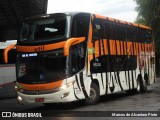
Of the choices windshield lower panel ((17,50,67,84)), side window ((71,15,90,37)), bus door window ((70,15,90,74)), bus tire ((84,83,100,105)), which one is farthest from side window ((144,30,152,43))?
windshield lower panel ((17,50,67,84))

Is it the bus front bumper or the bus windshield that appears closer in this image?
the bus front bumper

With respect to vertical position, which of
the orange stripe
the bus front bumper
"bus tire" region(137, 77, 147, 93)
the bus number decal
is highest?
the bus number decal

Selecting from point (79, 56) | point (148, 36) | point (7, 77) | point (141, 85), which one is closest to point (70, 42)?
point (79, 56)

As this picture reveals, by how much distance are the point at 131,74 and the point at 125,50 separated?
1493 millimetres

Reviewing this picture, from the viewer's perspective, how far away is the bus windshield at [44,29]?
1547 cm

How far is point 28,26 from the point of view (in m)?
16.3

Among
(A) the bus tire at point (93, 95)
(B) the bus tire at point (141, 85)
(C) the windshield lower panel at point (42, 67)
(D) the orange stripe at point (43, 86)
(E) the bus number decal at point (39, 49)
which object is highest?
(E) the bus number decal at point (39, 49)

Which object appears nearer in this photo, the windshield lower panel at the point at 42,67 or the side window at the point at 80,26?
the windshield lower panel at the point at 42,67

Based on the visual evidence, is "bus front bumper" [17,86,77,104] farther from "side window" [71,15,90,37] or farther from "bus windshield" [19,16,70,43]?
"side window" [71,15,90,37]

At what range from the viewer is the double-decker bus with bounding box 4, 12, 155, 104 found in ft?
49.3

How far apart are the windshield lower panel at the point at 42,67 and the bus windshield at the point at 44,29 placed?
64cm

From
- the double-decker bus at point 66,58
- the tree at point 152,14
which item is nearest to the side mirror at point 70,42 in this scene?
the double-decker bus at point 66,58

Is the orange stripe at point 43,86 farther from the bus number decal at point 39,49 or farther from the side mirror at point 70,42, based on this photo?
the bus number decal at point 39,49

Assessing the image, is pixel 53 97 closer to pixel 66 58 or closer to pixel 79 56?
pixel 66 58
